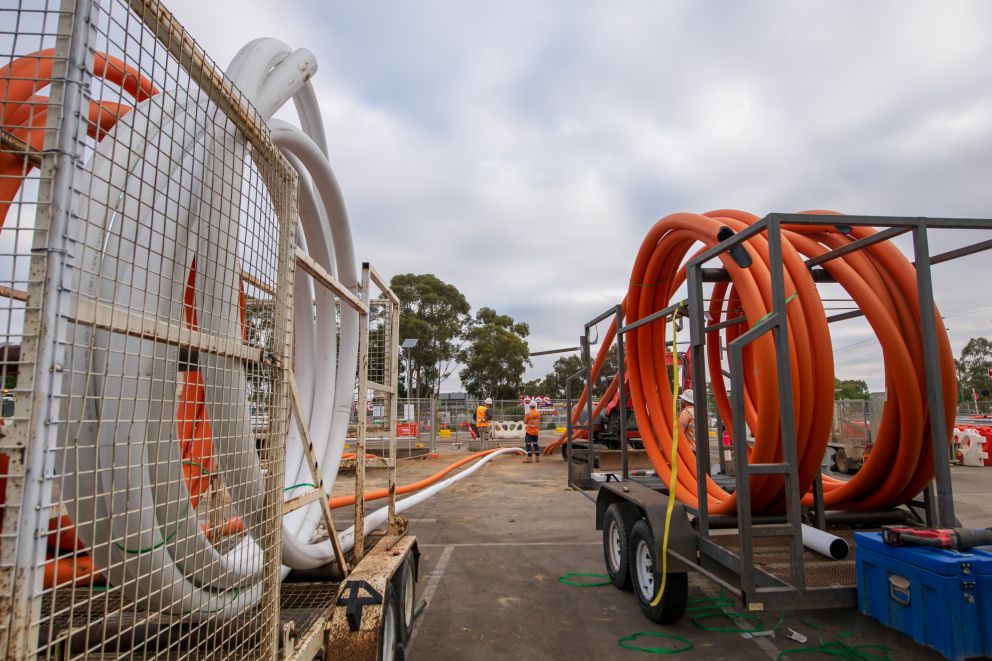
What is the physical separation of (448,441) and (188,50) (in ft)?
76.8

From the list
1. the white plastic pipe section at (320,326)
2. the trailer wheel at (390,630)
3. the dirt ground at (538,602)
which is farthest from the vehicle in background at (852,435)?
the trailer wheel at (390,630)

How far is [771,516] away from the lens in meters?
3.96

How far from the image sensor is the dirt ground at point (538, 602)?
403 centimetres

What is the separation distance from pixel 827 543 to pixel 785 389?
0.96 m

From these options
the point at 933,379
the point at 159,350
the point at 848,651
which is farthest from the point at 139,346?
the point at 848,651

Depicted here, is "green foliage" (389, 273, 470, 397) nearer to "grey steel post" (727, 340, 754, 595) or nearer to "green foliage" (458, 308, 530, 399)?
"green foliage" (458, 308, 530, 399)

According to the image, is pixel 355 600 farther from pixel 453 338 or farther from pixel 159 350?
pixel 453 338

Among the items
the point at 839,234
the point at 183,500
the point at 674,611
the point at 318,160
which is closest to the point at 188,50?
the point at 183,500

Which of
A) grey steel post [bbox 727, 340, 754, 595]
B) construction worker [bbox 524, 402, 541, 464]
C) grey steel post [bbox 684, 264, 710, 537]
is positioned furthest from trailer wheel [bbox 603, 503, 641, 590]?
construction worker [bbox 524, 402, 541, 464]

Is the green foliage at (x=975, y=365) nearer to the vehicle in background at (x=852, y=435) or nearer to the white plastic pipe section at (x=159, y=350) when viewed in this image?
the vehicle in background at (x=852, y=435)

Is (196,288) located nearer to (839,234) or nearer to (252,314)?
(252,314)

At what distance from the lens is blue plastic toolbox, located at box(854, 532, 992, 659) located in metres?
2.39

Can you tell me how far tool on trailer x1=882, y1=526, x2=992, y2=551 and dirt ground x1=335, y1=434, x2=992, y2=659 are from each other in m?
1.58

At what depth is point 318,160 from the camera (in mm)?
3990
